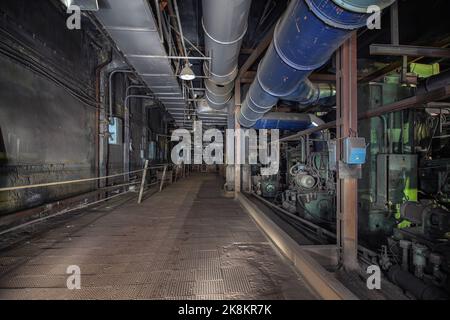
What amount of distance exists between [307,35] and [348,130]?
880 mm

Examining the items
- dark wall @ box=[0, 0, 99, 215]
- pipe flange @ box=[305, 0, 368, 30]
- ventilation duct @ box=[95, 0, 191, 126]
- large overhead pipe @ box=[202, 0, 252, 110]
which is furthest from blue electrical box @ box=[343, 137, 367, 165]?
dark wall @ box=[0, 0, 99, 215]

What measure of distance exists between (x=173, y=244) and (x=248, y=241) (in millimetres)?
833

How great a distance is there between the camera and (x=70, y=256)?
2037mm

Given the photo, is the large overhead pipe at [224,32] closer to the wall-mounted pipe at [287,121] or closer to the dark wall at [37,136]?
the wall-mounted pipe at [287,121]

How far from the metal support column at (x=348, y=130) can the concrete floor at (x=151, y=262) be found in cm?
59

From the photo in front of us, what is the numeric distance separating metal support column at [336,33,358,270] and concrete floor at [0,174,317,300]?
587mm

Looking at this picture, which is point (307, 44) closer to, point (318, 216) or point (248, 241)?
point (248, 241)

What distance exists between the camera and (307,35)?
5.17ft

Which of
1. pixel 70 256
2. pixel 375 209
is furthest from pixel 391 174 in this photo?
pixel 70 256

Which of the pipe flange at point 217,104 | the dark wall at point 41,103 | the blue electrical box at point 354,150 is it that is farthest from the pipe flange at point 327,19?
the pipe flange at point 217,104

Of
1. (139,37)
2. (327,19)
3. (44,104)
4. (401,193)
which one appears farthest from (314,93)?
(44,104)

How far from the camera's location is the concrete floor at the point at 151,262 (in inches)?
60.0

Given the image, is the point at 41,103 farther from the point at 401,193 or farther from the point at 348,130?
the point at 401,193

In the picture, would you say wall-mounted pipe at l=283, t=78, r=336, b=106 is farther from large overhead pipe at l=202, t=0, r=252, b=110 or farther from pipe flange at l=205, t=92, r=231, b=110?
pipe flange at l=205, t=92, r=231, b=110
